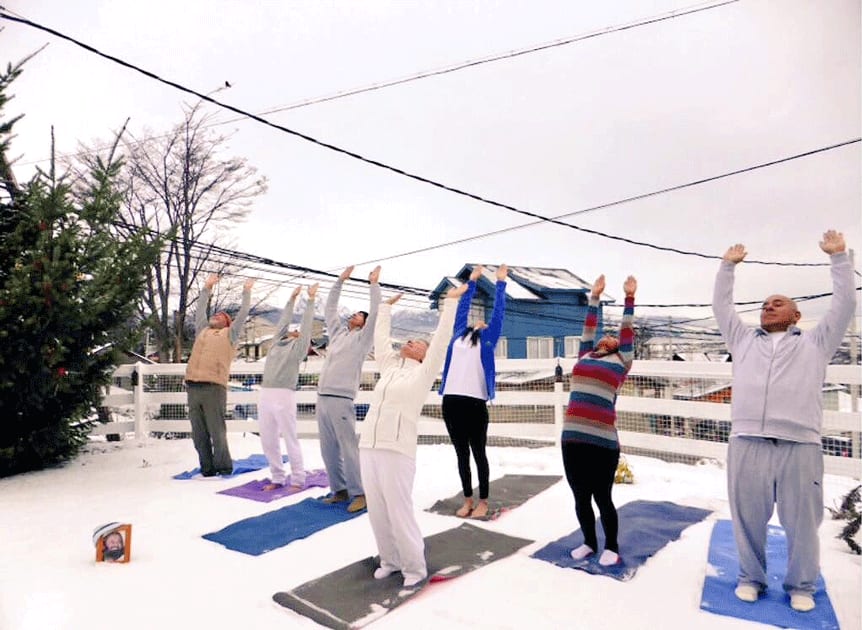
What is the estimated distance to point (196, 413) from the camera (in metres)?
6.12

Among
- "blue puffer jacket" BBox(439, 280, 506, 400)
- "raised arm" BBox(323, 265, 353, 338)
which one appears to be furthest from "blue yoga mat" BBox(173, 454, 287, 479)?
"blue puffer jacket" BBox(439, 280, 506, 400)

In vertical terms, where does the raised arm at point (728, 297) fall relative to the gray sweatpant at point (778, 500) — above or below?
above

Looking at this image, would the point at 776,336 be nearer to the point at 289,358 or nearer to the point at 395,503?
the point at 395,503

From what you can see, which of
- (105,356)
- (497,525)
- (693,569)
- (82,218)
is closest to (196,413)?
(105,356)

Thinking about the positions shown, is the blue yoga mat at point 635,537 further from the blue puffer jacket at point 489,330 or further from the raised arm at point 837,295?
the raised arm at point 837,295

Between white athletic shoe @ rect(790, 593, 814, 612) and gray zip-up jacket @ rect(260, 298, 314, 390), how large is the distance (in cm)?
429

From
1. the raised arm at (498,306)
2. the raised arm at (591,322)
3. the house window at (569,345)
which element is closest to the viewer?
the raised arm at (591,322)

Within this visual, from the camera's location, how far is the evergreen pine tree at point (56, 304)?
5754 millimetres

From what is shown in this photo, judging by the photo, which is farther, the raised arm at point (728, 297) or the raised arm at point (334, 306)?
the raised arm at point (334, 306)

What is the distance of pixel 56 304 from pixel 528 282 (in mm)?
18145

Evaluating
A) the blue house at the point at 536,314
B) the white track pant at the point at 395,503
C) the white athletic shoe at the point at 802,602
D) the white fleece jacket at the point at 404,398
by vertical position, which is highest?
the blue house at the point at 536,314

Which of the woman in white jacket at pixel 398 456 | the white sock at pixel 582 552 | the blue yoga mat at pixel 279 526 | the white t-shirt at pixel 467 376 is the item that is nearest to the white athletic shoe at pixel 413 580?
the woman in white jacket at pixel 398 456

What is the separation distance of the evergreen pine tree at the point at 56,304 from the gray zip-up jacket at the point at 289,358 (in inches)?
83.4

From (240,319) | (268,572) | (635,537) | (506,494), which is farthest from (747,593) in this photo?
(240,319)
